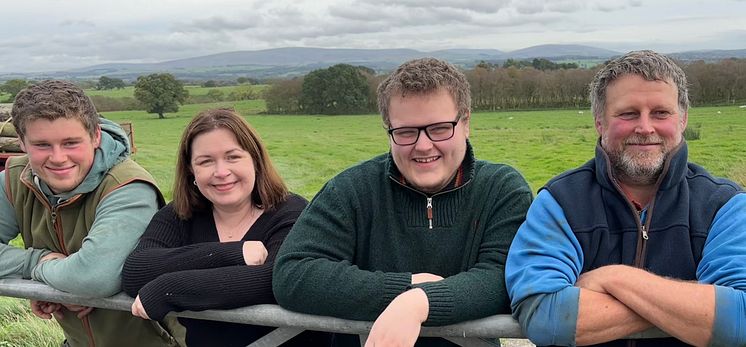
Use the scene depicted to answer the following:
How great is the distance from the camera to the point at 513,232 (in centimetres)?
259

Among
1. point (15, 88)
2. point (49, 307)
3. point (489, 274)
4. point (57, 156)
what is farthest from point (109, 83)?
point (489, 274)

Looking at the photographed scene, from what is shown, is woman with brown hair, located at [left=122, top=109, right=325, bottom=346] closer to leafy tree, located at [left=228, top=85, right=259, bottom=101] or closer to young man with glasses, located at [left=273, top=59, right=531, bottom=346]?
young man with glasses, located at [left=273, top=59, right=531, bottom=346]

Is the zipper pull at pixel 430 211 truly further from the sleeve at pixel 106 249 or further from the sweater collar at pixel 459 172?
the sleeve at pixel 106 249

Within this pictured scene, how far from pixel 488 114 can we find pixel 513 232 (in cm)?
5297

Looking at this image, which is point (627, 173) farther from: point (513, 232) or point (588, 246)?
point (513, 232)

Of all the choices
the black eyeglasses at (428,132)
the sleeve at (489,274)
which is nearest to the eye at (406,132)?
the black eyeglasses at (428,132)

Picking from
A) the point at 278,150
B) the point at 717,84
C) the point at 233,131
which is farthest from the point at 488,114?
the point at 233,131

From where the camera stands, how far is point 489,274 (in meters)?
2.46

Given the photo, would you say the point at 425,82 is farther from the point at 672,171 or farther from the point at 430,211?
the point at 672,171

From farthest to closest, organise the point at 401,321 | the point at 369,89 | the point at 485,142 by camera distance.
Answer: the point at 369,89 < the point at 485,142 < the point at 401,321

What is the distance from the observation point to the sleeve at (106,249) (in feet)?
9.36

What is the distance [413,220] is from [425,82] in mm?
574

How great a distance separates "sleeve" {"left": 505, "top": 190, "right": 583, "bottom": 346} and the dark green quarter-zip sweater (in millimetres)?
88

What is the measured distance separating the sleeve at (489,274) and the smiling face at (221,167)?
1138mm
